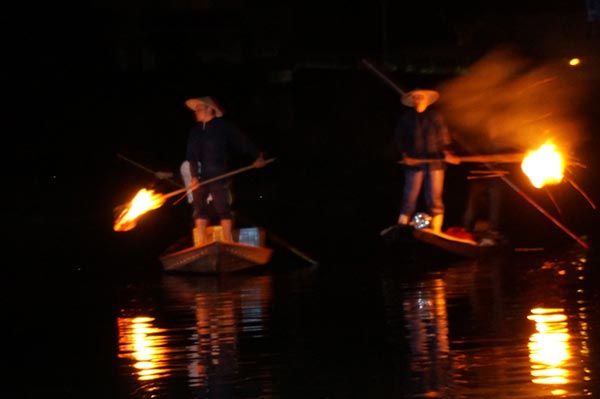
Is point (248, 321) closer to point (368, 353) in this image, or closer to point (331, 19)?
point (368, 353)

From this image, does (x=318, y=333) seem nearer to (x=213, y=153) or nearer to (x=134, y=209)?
(x=213, y=153)

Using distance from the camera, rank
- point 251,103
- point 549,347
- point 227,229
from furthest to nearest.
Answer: point 251,103, point 227,229, point 549,347

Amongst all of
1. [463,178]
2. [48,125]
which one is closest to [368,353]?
[463,178]

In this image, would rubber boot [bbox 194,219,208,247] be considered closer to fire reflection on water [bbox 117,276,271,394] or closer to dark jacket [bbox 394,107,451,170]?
fire reflection on water [bbox 117,276,271,394]

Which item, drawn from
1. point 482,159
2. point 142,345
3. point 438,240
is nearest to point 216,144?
point 438,240

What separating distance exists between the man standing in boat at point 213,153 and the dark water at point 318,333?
868 millimetres

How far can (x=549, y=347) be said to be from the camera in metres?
9.84

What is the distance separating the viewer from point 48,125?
3569 cm

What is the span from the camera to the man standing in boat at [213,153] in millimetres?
15922

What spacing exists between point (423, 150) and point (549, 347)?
669 cm

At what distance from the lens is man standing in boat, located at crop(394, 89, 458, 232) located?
1631 cm

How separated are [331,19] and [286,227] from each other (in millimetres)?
31157

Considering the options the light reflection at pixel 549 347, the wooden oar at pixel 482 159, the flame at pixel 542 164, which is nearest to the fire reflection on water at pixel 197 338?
the light reflection at pixel 549 347

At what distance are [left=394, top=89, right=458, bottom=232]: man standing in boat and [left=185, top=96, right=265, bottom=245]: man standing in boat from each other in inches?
69.8
